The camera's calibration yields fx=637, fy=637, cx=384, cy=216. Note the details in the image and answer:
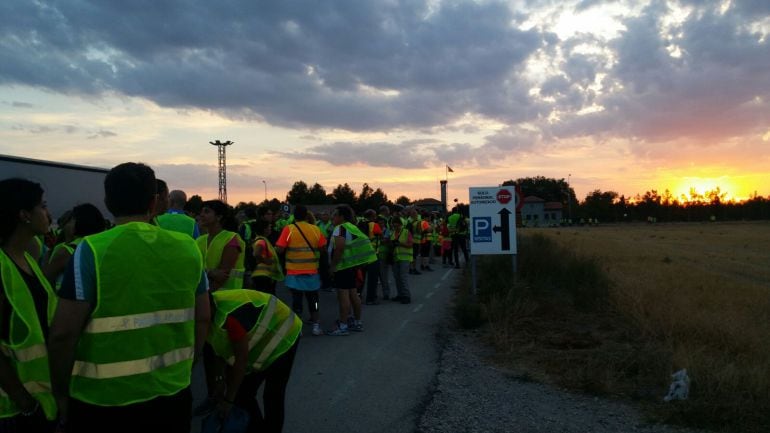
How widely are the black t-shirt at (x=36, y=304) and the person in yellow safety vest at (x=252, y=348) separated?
0.87 meters

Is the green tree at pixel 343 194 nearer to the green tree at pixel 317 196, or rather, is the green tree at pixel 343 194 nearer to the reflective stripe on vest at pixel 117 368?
the green tree at pixel 317 196

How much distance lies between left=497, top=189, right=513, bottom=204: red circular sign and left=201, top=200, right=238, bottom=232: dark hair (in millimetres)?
7662

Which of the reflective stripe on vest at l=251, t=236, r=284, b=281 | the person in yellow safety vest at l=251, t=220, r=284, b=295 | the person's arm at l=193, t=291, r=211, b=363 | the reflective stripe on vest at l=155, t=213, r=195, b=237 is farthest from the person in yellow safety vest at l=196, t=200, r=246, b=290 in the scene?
the person's arm at l=193, t=291, r=211, b=363

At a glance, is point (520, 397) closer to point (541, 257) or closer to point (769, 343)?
point (769, 343)

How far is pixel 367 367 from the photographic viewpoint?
285 inches

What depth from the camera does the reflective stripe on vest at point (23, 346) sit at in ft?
8.85

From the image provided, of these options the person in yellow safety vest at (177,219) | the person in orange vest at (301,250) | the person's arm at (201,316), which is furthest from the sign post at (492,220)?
the person's arm at (201,316)

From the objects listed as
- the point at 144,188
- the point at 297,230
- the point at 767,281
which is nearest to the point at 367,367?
the point at 297,230

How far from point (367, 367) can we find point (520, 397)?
189 cm

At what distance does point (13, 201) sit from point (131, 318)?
94cm

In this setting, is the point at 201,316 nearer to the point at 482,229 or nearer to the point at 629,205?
the point at 482,229

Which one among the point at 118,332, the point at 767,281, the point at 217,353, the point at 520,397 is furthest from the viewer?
the point at 767,281

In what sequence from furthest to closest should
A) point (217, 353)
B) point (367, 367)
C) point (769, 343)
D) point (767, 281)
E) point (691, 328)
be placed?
point (767, 281) → point (691, 328) → point (769, 343) → point (367, 367) → point (217, 353)

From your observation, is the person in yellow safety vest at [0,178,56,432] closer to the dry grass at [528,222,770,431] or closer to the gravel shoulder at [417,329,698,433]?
the gravel shoulder at [417,329,698,433]
